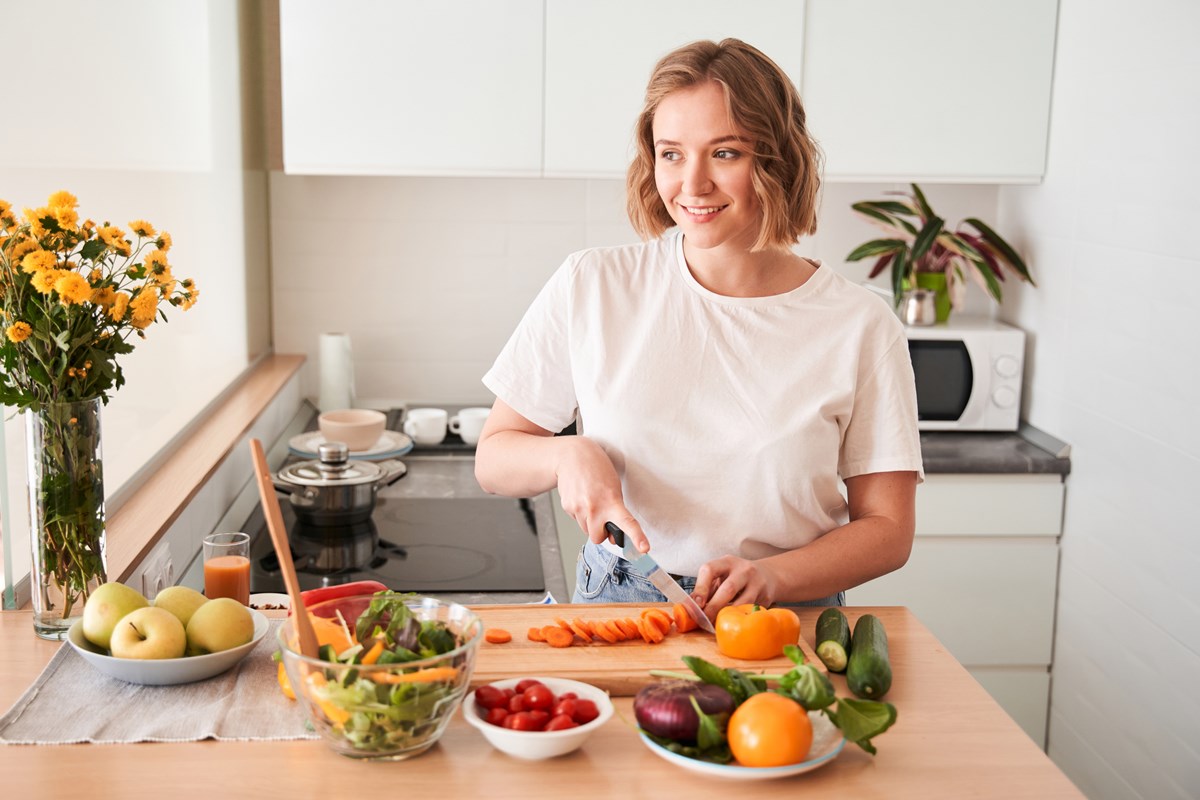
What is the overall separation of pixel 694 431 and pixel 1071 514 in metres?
1.50

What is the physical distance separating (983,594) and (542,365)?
156cm

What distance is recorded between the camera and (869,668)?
1.18m

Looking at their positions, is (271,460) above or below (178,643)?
below

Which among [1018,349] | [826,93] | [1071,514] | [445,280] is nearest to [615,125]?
[826,93]

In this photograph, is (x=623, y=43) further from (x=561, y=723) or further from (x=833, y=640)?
(x=561, y=723)

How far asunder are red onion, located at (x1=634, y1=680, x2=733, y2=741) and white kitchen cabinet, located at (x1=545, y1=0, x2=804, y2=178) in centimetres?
180

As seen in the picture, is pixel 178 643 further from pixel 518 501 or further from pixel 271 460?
pixel 271 460

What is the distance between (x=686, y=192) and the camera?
1.44 metres

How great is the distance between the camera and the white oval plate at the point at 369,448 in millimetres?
2613

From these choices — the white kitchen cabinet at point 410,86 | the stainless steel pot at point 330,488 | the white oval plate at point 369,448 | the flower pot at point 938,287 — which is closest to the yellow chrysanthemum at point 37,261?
the stainless steel pot at point 330,488

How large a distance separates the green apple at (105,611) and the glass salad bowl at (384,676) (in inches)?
8.5

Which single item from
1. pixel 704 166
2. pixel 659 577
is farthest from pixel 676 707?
pixel 704 166

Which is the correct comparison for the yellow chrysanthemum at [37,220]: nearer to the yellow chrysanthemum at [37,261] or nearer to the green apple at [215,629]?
the yellow chrysanthemum at [37,261]

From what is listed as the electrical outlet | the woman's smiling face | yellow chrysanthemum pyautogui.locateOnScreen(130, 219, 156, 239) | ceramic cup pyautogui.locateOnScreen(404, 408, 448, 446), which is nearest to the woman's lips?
the woman's smiling face
